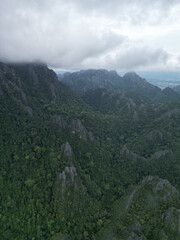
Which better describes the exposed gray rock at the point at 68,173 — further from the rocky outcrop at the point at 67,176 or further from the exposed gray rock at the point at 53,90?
the exposed gray rock at the point at 53,90

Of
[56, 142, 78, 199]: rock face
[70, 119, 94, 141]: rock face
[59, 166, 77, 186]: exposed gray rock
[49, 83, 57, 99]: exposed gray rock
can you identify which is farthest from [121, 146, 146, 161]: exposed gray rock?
[49, 83, 57, 99]: exposed gray rock

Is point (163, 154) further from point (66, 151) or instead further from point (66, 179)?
point (66, 179)

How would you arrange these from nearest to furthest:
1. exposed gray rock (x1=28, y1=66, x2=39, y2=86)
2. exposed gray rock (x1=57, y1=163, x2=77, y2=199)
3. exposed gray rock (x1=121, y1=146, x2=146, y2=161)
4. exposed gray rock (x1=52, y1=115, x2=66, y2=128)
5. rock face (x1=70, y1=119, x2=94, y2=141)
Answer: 1. exposed gray rock (x1=57, y1=163, x2=77, y2=199)
2. exposed gray rock (x1=121, y1=146, x2=146, y2=161)
3. rock face (x1=70, y1=119, x2=94, y2=141)
4. exposed gray rock (x1=52, y1=115, x2=66, y2=128)
5. exposed gray rock (x1=28, y1=66, x2=39, y2=86)

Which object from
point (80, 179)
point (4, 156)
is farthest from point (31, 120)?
point (80, 179)

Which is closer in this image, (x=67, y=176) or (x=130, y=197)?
(x=130, y=197)

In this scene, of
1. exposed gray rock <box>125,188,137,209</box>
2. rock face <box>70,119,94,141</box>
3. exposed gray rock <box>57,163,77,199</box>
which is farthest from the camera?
rock face <box>70,119,94,141</box>

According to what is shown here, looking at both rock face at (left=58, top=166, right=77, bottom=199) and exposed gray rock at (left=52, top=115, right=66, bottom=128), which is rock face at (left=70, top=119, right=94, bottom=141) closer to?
exposed gray rock at (left=52, top=115, right=66, bottom=128)

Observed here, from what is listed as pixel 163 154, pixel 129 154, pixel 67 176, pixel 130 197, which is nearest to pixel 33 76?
pixel 67 176

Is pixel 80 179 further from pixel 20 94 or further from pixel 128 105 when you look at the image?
pixel 128 105
